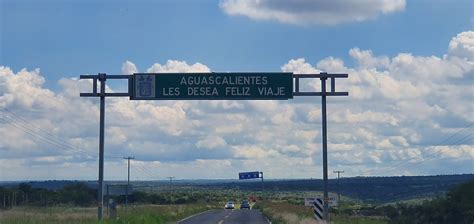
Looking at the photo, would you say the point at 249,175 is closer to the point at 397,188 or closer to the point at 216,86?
the point at 397,188

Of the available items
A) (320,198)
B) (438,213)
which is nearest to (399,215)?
(438,213)

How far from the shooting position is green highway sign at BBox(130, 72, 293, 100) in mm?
32375

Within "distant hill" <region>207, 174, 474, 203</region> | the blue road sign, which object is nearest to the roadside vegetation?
the blue road sign

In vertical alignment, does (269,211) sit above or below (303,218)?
below

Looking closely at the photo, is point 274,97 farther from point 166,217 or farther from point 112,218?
point 166,217

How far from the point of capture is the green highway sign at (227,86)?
3238 centimetres

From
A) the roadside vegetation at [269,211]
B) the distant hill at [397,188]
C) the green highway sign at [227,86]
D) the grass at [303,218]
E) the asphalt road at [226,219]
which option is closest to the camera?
the green highway sign at [227,86]

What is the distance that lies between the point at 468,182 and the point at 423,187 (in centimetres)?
9843

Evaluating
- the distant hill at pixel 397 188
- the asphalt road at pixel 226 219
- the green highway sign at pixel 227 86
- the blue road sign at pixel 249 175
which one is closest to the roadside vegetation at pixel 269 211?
the asphalt road at pixel 226 219

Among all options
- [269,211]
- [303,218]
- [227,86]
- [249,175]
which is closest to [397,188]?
[249,175]

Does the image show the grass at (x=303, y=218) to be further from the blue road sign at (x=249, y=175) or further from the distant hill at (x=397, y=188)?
the distant hill at (x=397, y=188)

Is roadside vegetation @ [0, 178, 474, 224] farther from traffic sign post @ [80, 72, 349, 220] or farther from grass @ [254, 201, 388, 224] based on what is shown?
traffic sign post @ [80, 72, 349, 220]

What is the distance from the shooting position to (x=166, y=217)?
54969mm

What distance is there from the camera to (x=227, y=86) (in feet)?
106
